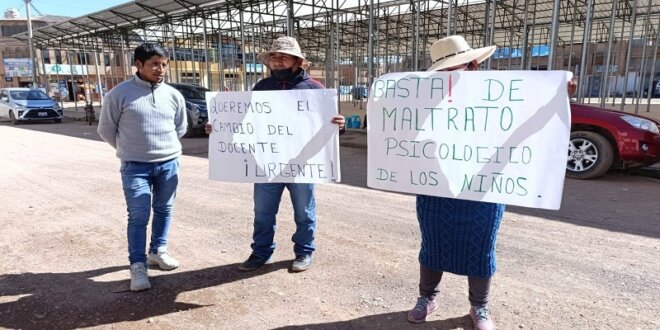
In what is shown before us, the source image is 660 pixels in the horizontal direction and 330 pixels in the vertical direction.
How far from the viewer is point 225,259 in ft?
12.1

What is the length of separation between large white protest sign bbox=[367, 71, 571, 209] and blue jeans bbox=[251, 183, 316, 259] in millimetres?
806

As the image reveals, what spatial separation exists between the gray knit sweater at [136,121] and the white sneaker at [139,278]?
0.77 metres

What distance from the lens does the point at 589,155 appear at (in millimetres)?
6523

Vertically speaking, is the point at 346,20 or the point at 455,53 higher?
the point at 346,20

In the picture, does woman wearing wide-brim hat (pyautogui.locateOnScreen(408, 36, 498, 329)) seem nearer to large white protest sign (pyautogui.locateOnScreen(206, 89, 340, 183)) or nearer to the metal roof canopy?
large white protest sign (pyautogui.locateOnScreen(206, 89, 340, 183))

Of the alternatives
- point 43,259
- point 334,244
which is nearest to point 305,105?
point 334,244

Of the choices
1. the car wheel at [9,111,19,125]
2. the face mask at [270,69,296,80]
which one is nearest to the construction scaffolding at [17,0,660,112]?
the car wheel at [9,111,19,125]

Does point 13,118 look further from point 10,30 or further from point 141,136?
point 10,30

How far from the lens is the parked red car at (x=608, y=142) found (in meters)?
6.22

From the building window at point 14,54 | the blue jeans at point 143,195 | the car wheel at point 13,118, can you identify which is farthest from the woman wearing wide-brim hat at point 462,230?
the building window at point 14,54

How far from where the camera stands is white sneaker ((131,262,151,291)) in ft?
10.3

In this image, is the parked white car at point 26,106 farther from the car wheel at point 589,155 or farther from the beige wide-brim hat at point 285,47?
the car wheel at point 589,155

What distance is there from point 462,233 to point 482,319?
0.56 metres

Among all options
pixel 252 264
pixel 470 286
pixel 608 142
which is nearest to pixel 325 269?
pixel 252 264
